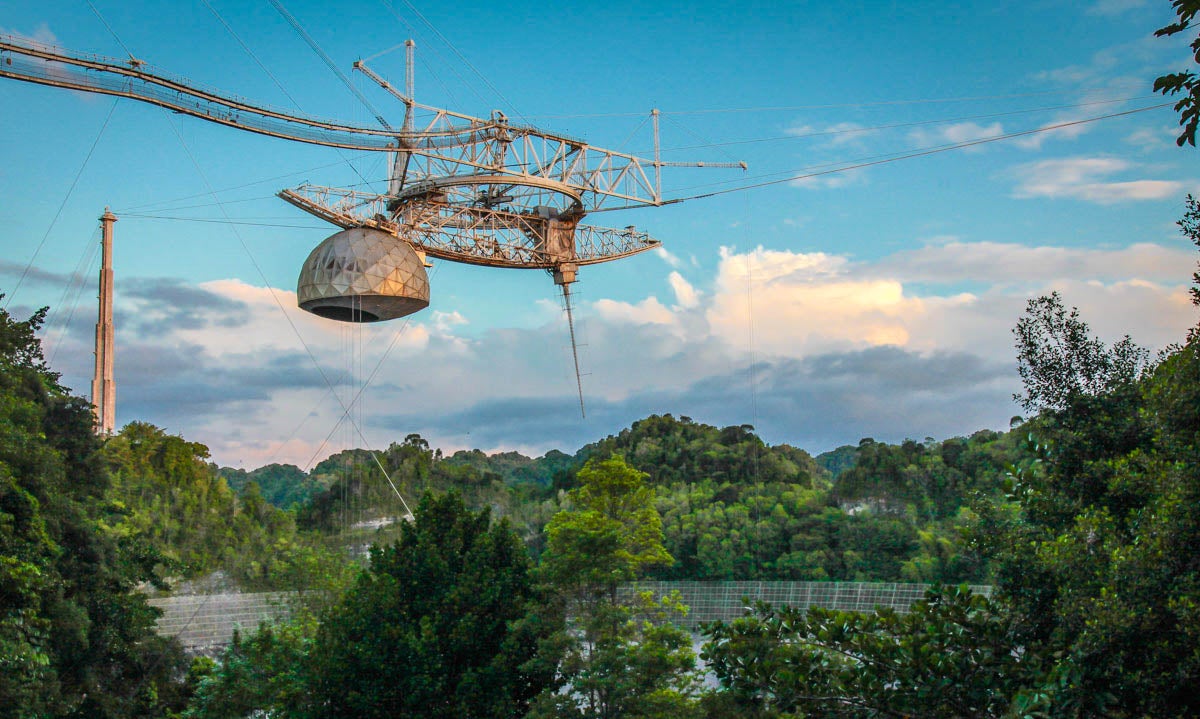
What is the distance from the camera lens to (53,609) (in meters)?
21.9

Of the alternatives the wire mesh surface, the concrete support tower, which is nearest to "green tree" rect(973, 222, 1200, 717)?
the wire mesh surface

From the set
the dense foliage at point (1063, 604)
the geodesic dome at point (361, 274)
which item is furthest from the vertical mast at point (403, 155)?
the dense foliage at point (1063, 604)

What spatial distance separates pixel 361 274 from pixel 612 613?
37.0 ft

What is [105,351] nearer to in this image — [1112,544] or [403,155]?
[403,155]

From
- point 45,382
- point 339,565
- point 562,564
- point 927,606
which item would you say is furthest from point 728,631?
point 339,565

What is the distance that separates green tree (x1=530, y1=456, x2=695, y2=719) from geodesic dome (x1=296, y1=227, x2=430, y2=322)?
7611mm

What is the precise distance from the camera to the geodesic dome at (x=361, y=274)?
2719 centimetres

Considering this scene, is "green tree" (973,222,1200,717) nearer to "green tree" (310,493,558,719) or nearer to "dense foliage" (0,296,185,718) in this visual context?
"green tree" (310,493,558,719)

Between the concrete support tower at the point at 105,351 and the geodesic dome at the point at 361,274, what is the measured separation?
17.7 m

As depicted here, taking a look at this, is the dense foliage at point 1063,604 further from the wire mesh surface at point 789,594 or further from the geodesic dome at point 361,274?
the wire mesh surface at point 789,594

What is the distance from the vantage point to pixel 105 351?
42.4 metres

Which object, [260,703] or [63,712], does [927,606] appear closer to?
[63,712]

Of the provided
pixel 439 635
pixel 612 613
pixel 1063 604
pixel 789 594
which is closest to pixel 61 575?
pixel 439 635

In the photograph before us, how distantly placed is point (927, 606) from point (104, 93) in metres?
17.7
